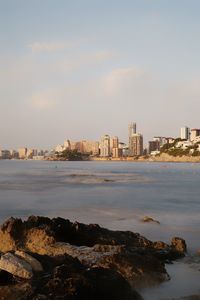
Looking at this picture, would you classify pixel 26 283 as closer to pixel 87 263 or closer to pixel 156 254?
pixel 87 263

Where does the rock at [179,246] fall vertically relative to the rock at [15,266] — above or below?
below

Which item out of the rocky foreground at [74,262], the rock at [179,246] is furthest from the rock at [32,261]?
the rock at [179,246]

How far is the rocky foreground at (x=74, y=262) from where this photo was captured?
526cm

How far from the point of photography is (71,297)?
5070 mm

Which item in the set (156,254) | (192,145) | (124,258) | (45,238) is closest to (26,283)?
(124,258)

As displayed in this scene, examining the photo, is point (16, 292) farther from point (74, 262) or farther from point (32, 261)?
point (74, 262)

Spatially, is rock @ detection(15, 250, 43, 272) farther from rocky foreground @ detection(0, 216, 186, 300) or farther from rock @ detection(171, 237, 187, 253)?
rock @ detection(171, 237, 187, 253)

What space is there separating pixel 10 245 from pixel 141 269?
286 centimetres

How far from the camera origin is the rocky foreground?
5262 millimetres

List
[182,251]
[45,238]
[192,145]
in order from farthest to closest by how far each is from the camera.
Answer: [192,145], [182,251], [45,238]

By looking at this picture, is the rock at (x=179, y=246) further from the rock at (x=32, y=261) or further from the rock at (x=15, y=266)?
the rock at (x=15, y=266)

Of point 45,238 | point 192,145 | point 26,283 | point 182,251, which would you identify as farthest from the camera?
point 192,145

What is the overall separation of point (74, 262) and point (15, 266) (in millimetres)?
938

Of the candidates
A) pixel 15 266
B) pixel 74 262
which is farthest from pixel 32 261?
pixel 74 262
